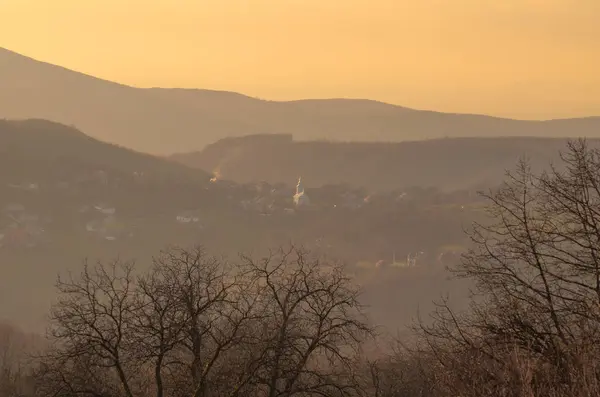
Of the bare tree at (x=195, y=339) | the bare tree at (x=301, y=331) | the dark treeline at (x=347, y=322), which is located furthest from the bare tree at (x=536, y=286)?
the bare tree at (x=195, y=339)

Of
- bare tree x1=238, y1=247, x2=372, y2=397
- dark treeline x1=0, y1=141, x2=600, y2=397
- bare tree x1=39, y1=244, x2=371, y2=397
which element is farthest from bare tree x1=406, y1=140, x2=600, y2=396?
bare tree x1=39, y1=244, x2=371, y2=397

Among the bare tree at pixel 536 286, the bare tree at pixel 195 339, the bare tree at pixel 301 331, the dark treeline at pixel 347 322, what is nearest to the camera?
the bare tree at pixel 536 286

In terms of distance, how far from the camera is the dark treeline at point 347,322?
13.9 meters

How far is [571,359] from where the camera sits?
12.2 metres

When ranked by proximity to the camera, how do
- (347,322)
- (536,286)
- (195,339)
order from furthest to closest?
(347,322) → (195,339) → (536,286)

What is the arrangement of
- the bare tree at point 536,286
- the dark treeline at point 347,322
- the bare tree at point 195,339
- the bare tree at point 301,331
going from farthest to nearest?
the bare tree at point 301,331, the bare tree at point 195,339, the dark treeline at point 347,322, the bare tree at point 536,286

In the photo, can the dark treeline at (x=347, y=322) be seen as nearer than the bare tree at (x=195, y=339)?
Yes

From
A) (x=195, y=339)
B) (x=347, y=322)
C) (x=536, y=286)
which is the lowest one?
(x=195, y=339)

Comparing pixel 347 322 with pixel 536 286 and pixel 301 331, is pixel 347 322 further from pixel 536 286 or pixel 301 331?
pixel 536 286

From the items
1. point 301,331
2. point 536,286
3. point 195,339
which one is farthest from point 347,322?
point 536,286

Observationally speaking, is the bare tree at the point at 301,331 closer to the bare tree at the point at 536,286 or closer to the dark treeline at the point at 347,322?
the dark treeline at the point at 347,322

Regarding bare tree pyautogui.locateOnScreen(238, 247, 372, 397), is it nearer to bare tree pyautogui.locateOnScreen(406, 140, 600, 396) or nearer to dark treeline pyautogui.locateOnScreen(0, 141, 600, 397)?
dark treeline pyautogui.locateOnScreen(0, 141, 600, 397)

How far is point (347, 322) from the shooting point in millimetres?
18812

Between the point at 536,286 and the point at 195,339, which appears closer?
the point at 536,286
